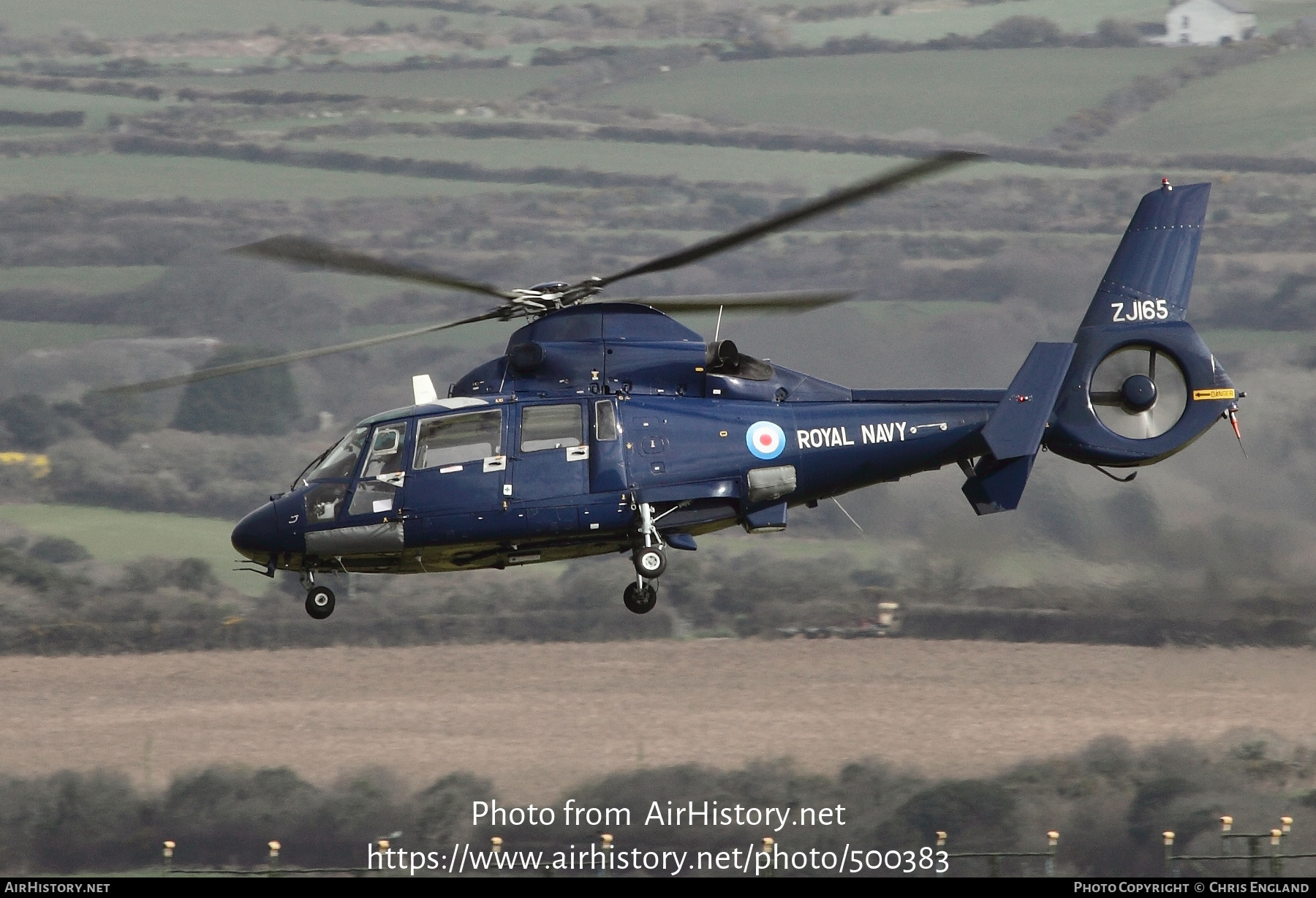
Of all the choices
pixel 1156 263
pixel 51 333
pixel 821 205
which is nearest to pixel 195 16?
pixel 51 333

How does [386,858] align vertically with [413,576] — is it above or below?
below

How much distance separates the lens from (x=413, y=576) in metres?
59.4

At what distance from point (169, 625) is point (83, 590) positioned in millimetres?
5266

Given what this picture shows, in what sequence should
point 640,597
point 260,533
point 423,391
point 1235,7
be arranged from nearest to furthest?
point 640,597 → point 260,533 → point 423,391 → point 1235,7

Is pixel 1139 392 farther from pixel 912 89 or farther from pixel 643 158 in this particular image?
pixel 912 89

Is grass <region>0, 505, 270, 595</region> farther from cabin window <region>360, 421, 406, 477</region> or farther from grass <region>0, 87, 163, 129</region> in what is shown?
grass <region>0, 87, 163, 129</region>

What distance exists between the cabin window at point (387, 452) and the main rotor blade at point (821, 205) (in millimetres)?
3093

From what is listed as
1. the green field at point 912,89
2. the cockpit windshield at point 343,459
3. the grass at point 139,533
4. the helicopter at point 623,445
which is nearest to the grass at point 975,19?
the green field at point 912,89

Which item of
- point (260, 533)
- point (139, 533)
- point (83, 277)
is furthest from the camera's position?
point (83, 277)

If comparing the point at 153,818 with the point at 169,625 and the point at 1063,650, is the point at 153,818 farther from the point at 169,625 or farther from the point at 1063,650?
the point at 1063,650

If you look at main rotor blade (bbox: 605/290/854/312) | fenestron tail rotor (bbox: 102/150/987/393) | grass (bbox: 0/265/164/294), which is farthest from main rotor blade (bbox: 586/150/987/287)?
grass (bbox: 0/265/164/294)

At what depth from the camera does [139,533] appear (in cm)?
6900

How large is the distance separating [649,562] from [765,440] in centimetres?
203
